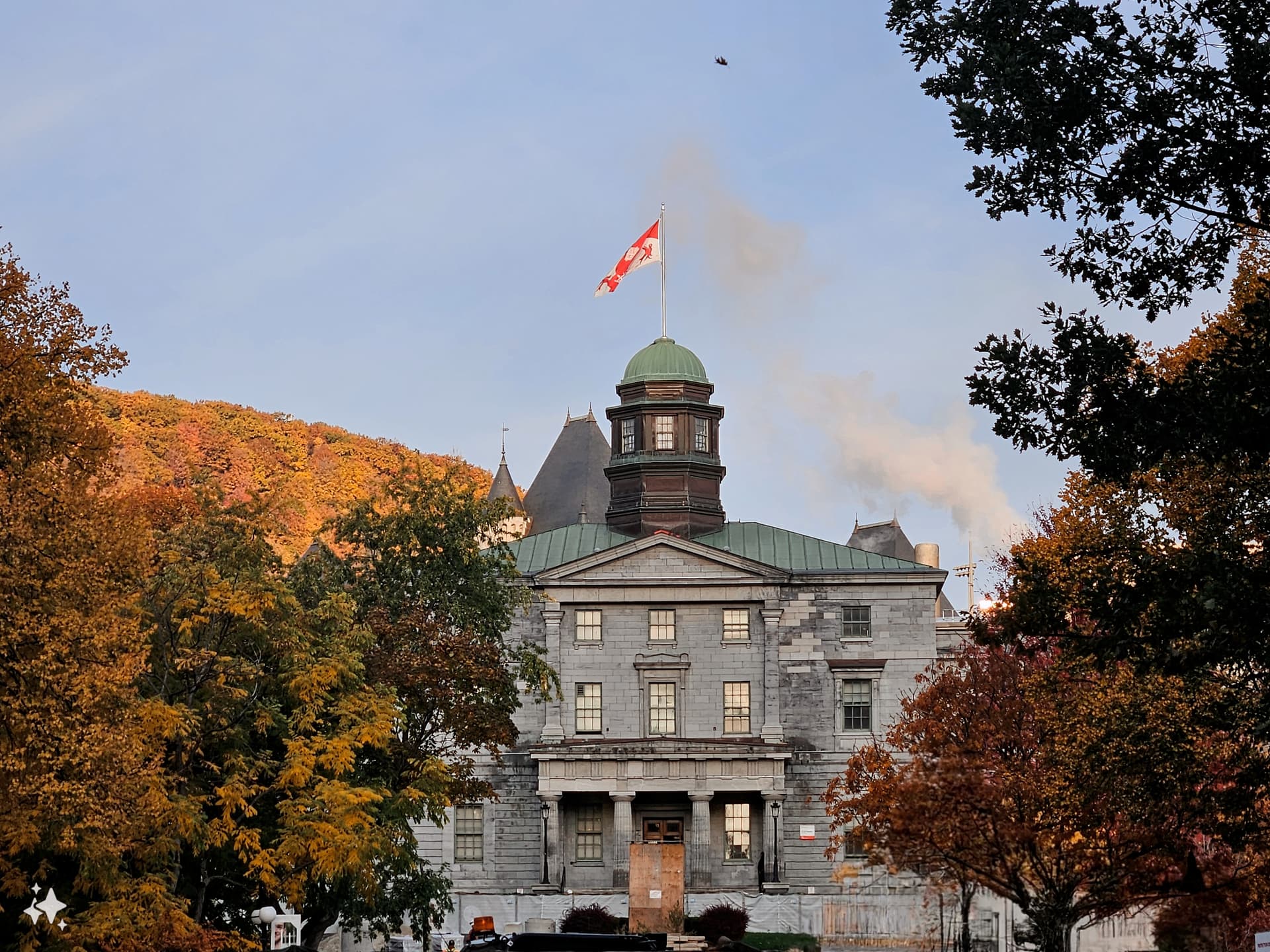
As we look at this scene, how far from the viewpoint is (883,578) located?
72625 mm

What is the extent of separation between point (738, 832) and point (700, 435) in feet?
→ 54.7

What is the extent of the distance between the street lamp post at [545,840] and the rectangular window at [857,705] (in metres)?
11.7

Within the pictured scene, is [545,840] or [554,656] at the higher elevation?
[554,656]

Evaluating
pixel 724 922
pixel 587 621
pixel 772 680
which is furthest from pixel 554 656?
pixel 724 922

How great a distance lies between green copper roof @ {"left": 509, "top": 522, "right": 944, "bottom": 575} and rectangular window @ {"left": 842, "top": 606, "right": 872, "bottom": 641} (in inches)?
59.5

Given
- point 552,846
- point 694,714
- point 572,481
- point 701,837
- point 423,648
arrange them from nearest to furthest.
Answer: point 423,648 → point 552,846 → point 701,837 → point 694,714 → point 572,481

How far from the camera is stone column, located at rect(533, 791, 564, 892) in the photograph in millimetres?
69375

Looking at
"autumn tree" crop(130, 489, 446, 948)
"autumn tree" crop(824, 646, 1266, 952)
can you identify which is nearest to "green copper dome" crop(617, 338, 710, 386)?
"autumn tree" crop(824, 646, 1266, 952)

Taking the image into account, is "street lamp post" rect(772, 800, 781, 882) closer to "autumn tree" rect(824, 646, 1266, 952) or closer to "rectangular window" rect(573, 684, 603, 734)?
"rectangular window" rect(573, 684, 603, 734)

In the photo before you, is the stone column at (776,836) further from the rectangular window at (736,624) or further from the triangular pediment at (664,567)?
the triangular pediment at (664,567)

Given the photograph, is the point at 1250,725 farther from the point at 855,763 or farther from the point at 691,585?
the point at 691,585

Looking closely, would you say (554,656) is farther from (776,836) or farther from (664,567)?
(776,836)

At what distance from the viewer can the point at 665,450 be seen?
77.4 meters

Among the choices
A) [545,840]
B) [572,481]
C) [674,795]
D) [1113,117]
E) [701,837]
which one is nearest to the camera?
[1113,117]
